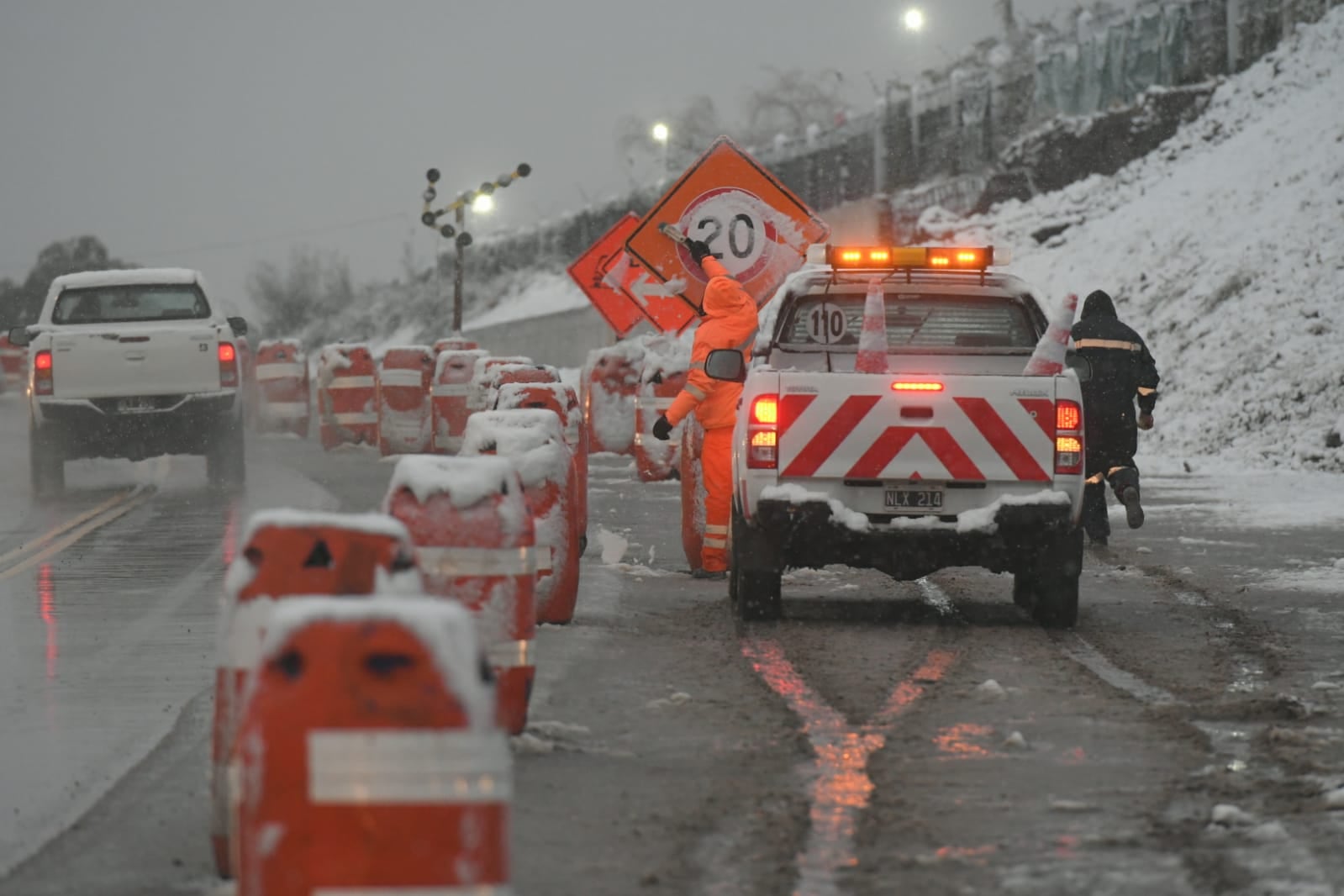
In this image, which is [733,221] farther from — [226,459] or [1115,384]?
[226,459]

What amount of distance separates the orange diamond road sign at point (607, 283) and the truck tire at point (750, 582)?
34.3 feet

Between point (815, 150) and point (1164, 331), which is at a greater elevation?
point (815, 150)

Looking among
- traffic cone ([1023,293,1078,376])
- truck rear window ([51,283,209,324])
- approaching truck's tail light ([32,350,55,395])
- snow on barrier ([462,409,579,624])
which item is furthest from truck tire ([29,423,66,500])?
traffic cone ([1023,293,1078,376])

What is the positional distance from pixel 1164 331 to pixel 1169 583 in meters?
16.9

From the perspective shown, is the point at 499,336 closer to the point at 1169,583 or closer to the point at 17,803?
the point at 1169,583

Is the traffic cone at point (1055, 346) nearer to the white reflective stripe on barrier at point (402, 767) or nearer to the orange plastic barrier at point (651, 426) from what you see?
the white reflective stripe on barrier at point (402, 767)

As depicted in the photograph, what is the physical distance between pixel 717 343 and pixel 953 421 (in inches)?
113

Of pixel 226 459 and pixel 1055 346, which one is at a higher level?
pixel 1055 346

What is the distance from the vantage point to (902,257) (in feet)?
38.6

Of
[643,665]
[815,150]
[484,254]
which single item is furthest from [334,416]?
[484,254]

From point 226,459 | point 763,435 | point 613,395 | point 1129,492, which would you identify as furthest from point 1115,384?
point 613,395

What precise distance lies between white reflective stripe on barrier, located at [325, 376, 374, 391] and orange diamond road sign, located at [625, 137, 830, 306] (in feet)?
44.3

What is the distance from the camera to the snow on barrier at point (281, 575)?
5.03 metres

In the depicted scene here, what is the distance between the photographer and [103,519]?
718 inches
